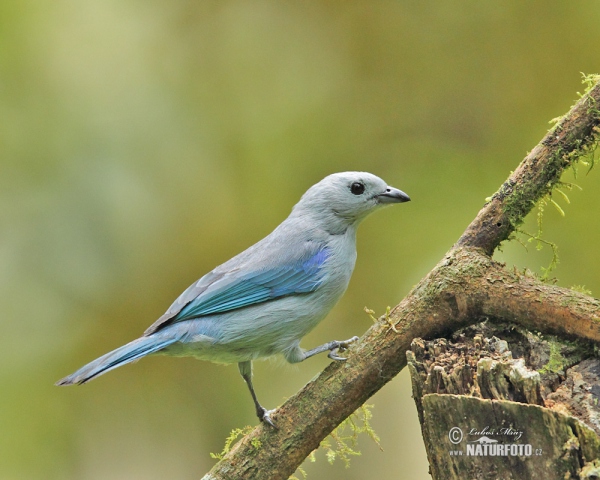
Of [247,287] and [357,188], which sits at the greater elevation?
[357,188]

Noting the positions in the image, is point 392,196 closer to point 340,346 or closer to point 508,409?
point 340,346

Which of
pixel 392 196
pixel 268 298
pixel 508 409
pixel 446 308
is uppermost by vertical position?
pixel 392 196

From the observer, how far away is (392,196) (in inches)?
166

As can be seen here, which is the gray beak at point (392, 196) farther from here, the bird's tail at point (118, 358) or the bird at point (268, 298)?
the bird's tail at point (118, 358)

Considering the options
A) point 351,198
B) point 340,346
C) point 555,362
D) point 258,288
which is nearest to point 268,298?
point 258,288

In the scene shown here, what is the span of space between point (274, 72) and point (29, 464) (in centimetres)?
364

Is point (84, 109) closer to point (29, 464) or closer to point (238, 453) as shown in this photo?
point (29, 464)

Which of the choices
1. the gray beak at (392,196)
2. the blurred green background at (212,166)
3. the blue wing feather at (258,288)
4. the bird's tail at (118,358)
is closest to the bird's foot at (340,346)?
the blue wing feather at (258,288)

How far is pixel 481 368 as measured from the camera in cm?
255

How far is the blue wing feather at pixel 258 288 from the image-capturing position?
12.7ft

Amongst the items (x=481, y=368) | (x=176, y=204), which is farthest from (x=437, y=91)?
(x=481, y=368)

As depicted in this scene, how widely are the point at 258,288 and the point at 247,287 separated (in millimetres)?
68

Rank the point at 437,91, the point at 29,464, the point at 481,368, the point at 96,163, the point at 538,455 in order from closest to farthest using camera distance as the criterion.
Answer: the point at 538,455 → the point at 481,368 → the point at 29,464 → the point at 96,163 → the point at 437,91

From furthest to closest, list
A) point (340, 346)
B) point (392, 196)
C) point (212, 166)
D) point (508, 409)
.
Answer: point (212, 166) → point (392, 196) → point (340, 346) → point (508, 409)
